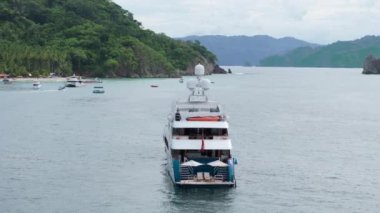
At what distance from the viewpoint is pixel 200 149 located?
52.3 m

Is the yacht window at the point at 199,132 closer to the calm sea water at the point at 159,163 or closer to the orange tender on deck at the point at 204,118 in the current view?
the orange tender on deck at the point at 204,118

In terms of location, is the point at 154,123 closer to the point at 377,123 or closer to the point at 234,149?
the point at 234,149

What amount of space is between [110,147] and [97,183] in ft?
60.9

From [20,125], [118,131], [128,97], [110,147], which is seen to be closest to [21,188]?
[110,147]

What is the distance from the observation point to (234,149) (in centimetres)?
7194

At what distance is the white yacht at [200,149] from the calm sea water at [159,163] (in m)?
1.07

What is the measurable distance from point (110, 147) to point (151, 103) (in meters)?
62.6

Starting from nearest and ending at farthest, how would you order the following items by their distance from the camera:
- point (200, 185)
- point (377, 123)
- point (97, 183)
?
1. point (200, 185)
2. point (97, 183)
3. point (377, 123)

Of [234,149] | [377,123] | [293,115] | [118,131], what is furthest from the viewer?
[293,115]

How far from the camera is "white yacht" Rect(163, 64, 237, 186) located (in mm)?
50969

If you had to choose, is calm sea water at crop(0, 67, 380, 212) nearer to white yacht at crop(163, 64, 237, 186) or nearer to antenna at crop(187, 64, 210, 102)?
white yacht at crop(163, 64, 237, 186)

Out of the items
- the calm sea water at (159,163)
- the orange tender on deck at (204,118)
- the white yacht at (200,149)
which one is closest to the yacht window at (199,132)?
the white yacht at (200,149)

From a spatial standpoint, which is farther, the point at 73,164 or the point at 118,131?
the point at 118,131

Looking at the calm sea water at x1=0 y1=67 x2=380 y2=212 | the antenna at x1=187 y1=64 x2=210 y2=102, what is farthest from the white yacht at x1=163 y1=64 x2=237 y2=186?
the antenna at x1=187 y1=64 x2=210 y2=102
